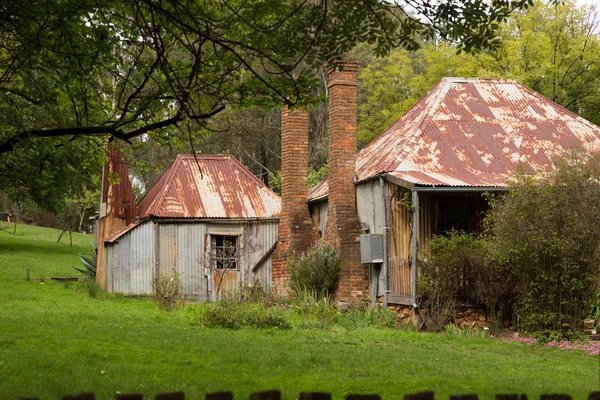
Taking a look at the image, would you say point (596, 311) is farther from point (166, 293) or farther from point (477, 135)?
point (166, 293)

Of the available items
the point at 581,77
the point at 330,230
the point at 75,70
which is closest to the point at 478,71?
the point at 581,77

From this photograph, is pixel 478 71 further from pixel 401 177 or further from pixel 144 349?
pixel 144 349

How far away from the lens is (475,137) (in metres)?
20.4

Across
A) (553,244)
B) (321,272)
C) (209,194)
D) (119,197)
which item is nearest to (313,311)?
(321,272)

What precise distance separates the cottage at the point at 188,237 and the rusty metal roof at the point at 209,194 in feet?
0.10

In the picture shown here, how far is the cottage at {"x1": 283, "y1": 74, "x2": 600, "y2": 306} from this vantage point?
18547mm

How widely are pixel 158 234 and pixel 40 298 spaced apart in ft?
13.8

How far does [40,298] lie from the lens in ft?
71.8

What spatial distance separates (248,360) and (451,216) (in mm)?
8262

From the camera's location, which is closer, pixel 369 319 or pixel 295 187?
pixel 369 319

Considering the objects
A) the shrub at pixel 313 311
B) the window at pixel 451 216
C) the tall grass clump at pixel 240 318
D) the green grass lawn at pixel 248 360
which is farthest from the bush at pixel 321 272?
the tall grass clump at pixel 240 318

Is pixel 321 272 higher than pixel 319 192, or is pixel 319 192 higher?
pixel 319 192

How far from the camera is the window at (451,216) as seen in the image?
62.2ft

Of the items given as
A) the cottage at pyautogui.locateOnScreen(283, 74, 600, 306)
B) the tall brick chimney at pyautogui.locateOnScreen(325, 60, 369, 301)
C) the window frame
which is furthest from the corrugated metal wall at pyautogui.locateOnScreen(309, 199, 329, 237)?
the window frame
